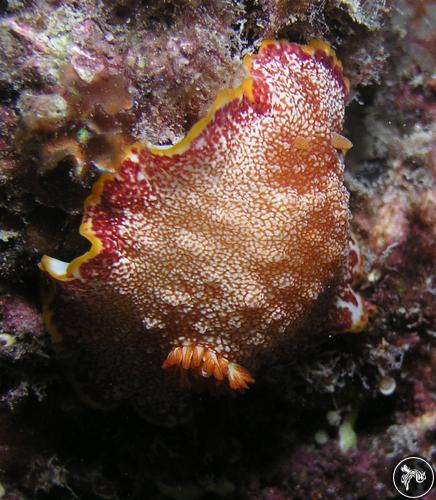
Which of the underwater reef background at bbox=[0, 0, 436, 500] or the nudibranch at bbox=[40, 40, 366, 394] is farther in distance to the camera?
the nudibranch at bbox=[40, 40, 366, 394]

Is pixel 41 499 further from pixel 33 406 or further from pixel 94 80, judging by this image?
pixel 94 80

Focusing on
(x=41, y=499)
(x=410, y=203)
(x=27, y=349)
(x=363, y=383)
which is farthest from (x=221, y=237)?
(x=41, y=499)

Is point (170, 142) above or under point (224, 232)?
above

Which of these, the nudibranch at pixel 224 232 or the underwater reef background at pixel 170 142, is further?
the nudibranch at pixel 224 232

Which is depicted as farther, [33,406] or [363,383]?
[363,383]
